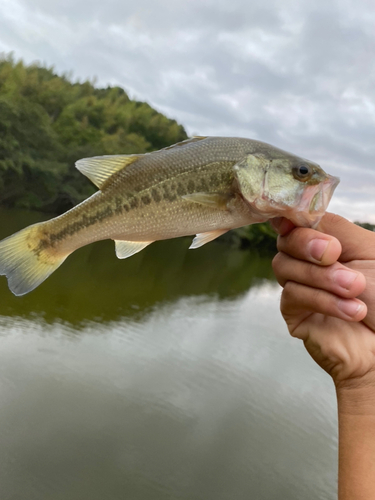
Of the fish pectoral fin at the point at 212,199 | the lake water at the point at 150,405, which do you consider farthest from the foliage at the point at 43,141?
the fish pectoral fin at the point at 212,199

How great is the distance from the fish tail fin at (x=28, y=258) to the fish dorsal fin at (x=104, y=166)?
0.50 m

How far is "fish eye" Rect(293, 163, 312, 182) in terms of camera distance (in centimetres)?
239

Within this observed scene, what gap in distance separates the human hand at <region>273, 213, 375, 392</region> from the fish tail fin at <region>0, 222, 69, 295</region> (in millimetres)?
1643

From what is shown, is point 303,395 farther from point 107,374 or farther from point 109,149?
point 109,149

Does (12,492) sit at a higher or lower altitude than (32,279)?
lower

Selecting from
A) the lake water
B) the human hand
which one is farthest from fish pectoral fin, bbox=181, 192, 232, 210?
the lake water

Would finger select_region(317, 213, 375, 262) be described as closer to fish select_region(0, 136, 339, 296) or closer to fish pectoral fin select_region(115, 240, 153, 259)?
fish select_region(0, 136, 339, 296)

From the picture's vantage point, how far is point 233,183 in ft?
8.13

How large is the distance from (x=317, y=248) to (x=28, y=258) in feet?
6.41

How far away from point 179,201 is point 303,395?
799 inches

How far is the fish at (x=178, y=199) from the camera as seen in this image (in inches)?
94.8

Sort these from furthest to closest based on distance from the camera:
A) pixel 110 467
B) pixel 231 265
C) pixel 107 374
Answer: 1. pixel 231 265
2. pixel 107 374
3. pixel 110 467

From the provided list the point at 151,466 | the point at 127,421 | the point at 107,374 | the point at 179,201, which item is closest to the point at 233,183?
the point at 179,201

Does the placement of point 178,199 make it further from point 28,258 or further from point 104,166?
point 28,258
